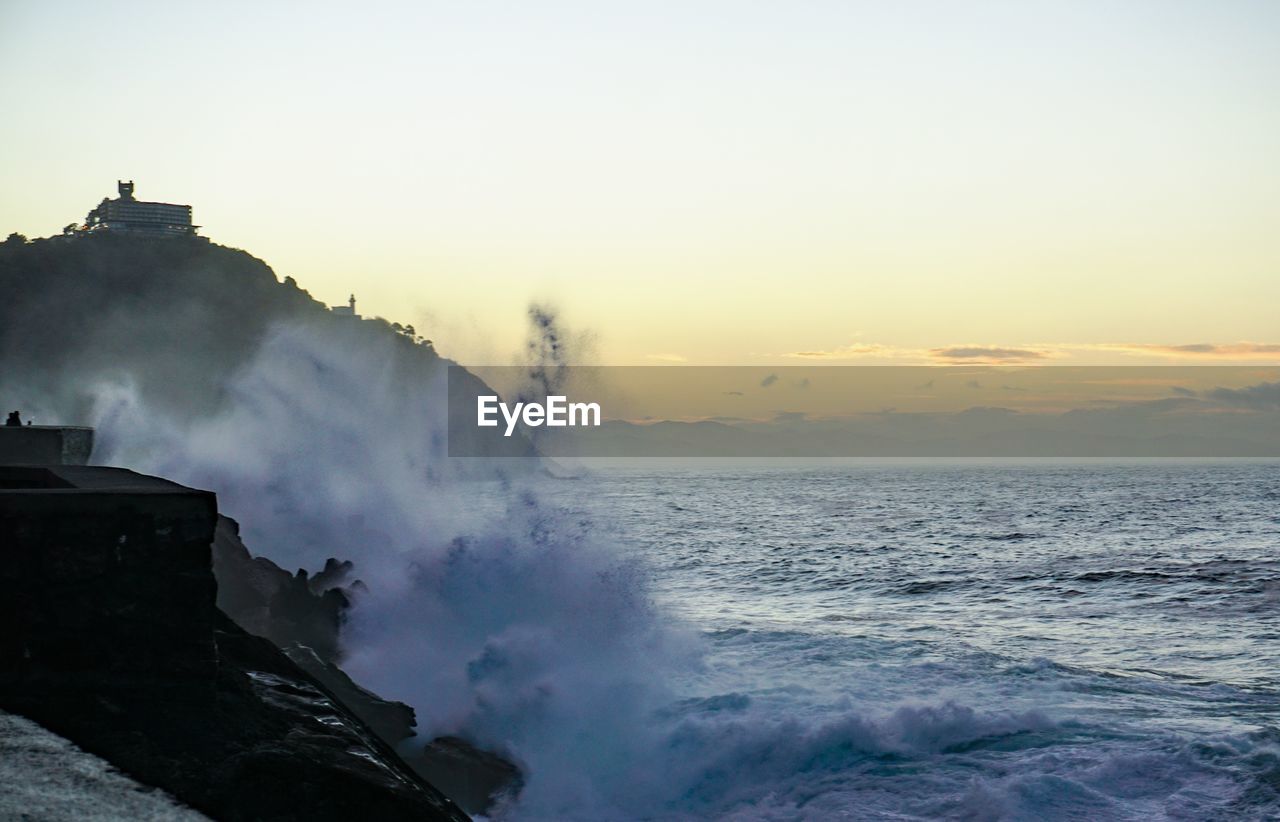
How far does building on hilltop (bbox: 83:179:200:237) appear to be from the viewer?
4156 inches

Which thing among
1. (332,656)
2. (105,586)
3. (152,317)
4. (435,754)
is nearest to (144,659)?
(105,586)

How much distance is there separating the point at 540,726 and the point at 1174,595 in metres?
17.0

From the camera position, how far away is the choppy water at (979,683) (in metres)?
11.5

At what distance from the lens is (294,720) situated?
635 centimetres

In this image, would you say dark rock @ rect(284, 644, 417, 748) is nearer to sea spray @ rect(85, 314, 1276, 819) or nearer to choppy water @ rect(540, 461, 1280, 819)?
sea spray @ rect(85, 314, 1276, 819)

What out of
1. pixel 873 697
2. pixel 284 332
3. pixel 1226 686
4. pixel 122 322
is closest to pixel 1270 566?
pixel 1226 686

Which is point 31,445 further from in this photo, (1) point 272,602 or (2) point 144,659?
(2) point 144,659

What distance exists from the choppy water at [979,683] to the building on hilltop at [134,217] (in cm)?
8705

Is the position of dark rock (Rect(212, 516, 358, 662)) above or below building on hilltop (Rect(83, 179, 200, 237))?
below

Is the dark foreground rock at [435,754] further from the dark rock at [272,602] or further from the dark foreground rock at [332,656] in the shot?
the dark rock at [272,602]

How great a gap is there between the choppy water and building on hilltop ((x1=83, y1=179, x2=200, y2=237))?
87049 mm

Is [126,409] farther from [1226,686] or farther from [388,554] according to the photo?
[1226,686]

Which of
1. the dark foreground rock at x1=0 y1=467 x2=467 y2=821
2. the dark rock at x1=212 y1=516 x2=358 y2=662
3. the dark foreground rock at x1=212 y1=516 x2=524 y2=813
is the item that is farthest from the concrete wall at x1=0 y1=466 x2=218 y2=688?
the dark rock at x1=212 y1=516 x2=358 y2=662

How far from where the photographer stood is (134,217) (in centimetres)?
10625
